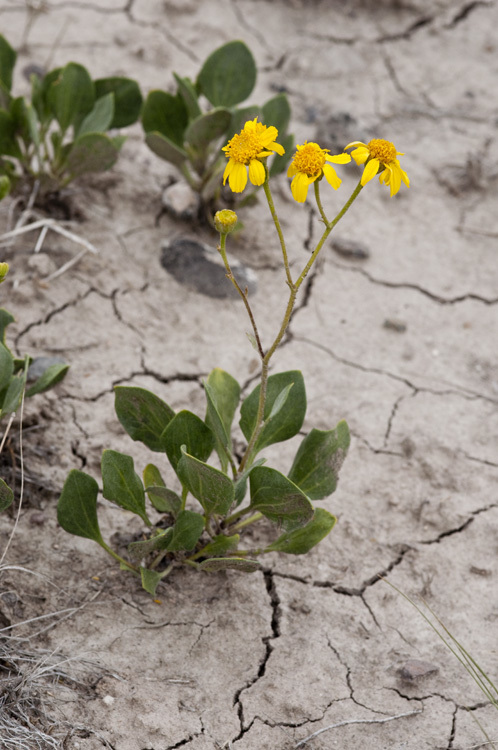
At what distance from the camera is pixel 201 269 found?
3832 mm

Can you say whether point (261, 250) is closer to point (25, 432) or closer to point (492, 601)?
point (25, 432)

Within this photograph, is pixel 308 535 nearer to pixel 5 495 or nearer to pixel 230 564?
pixel 230 564

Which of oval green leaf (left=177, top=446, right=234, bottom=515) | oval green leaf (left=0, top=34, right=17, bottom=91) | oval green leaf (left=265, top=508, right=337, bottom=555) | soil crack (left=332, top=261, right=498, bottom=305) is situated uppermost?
oval green leaf (left=0, top=34, right=17, bottom=91)

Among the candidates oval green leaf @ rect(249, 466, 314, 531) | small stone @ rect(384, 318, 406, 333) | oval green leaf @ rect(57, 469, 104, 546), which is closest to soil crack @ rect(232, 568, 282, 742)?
oval green leaf @ rect(249, 466, 314, 531)

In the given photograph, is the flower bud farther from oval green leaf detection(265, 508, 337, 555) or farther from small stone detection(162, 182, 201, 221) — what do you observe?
small stone detection(162, 182, 201, 221)

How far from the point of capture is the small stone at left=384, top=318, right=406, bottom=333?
149 inches

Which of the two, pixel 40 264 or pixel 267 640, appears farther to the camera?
pixel 40 264

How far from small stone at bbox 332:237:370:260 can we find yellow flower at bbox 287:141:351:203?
2.24 metres

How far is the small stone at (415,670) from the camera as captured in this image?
243 centimetres

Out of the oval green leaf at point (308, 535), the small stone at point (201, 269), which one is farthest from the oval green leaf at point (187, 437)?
the small stone at point (201, 269)

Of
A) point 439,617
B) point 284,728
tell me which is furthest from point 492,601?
point 284,728

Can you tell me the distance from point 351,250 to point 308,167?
2.29 meters

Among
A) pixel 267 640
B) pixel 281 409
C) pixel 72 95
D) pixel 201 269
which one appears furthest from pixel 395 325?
pixel 72 95

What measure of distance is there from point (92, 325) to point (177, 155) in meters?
0.97
